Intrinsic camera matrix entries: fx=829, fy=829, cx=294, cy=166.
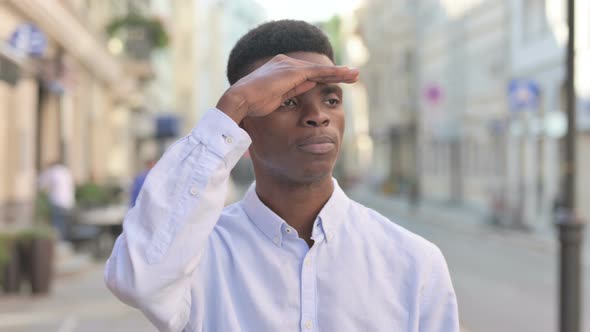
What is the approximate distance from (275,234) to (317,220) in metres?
0.10

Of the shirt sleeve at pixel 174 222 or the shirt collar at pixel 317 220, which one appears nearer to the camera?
the shirt sleeve at pixel 174 222

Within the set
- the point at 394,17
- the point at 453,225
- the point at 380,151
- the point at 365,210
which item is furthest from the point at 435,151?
the point at 365,210

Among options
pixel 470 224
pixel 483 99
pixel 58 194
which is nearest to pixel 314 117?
pixel 58 194

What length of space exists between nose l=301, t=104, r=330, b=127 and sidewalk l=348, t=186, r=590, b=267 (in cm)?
1335

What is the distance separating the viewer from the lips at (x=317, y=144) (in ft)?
5.66

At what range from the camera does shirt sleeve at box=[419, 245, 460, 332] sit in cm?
178

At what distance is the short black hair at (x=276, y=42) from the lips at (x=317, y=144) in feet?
0.72

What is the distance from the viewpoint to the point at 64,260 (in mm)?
13250

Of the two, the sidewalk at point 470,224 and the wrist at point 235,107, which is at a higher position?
the wrist at point 235,107

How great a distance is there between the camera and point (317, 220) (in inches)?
70.7

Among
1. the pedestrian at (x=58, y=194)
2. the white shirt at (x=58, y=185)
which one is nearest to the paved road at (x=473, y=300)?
the pedestrian at (x=58, y=194)

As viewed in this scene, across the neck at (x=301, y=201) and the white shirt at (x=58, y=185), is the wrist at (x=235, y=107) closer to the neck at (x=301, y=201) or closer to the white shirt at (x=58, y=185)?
the neck at (x=301, y=201)

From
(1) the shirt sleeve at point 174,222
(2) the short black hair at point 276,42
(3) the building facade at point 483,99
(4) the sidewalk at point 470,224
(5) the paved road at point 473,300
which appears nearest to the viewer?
(1) the shirt sleeve at point 174,222

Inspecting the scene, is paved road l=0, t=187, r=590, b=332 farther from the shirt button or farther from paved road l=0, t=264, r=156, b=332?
the shirt button
